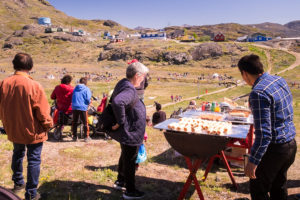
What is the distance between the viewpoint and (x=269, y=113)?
2.69 metres

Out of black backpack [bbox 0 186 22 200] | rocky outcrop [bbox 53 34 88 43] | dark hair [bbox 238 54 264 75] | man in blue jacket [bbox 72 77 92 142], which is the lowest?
man in blue jacket [bbox 72 77 92 142]

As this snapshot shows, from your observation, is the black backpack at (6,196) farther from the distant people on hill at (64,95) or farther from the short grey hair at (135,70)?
the distant people on hill at (64,95)

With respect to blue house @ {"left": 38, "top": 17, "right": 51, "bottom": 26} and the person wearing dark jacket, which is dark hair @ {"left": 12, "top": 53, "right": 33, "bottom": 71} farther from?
blue house @ {"left": 38, "top": 17, "right": 51, "bottom": 26}

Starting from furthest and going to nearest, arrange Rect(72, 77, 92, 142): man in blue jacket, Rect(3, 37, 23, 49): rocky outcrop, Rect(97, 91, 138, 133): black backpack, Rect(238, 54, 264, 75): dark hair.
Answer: Rect(3, 37, 23, 49): rocky outcrop, Rect(72, 77, 92, 142): man in blue jacket, Rect(97, 91, 138, 133): black backpack, Rect(238, 54, 264, 75): dark hair

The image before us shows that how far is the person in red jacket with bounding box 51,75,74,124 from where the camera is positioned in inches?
283

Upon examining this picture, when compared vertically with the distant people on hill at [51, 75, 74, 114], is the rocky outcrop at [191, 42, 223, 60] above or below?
above

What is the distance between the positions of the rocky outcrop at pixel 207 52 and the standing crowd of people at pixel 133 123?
65374 millimetres

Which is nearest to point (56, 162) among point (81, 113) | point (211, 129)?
point (81, 113)

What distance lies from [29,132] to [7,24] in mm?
179570

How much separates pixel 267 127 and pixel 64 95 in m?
6.14

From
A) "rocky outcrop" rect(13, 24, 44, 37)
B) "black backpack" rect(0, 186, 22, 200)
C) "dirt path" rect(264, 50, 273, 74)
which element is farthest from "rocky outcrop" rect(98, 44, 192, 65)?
"black backpack" rect(0, 186, 22, 200)

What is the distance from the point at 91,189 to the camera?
15.4 feet

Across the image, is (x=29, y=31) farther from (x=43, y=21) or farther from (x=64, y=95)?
(x=64, y=95)

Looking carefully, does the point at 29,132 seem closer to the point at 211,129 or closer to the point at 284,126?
the point at 211,129
